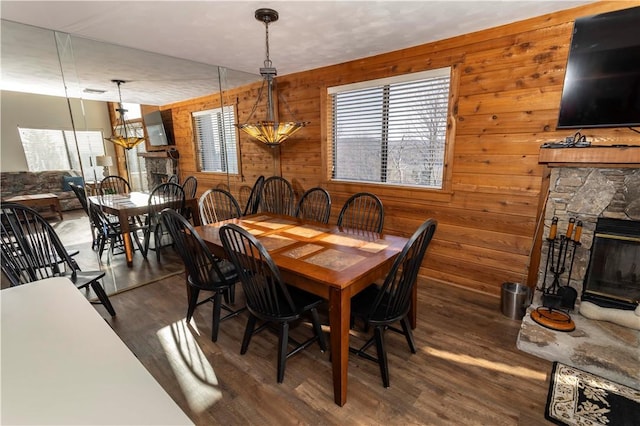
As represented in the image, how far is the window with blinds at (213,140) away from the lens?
170 inches

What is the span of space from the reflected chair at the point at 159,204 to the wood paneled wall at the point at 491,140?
2.19m

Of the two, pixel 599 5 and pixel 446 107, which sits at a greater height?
pixel 599 5

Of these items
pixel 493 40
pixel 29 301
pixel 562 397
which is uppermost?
pixel 493 40

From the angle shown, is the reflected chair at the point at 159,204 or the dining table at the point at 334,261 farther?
the reflected chair at the point at 159,204

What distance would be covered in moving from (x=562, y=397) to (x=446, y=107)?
2403mm

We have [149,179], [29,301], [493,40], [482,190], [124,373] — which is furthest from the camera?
[149,179]

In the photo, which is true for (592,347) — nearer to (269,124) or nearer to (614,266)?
(614,266)

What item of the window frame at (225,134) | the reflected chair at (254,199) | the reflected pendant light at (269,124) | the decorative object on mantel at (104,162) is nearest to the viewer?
the reflected pendant light at (269,124)


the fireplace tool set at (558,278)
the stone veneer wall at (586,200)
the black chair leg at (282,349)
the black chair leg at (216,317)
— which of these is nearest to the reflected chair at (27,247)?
the black chair leg at (216,317)

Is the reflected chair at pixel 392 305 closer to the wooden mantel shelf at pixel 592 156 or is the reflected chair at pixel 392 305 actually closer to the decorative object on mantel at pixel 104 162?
the wooden mantel shelf at pixel 592 156

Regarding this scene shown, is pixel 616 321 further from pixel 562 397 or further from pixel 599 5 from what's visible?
pixel 599 5

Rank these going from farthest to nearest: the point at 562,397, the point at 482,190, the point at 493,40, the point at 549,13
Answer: the point at 482,190
the point at 493,40
the point at 549,13
the point at 562,397

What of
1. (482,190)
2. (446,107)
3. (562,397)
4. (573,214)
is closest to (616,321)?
(573,214)

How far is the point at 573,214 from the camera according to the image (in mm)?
2344
